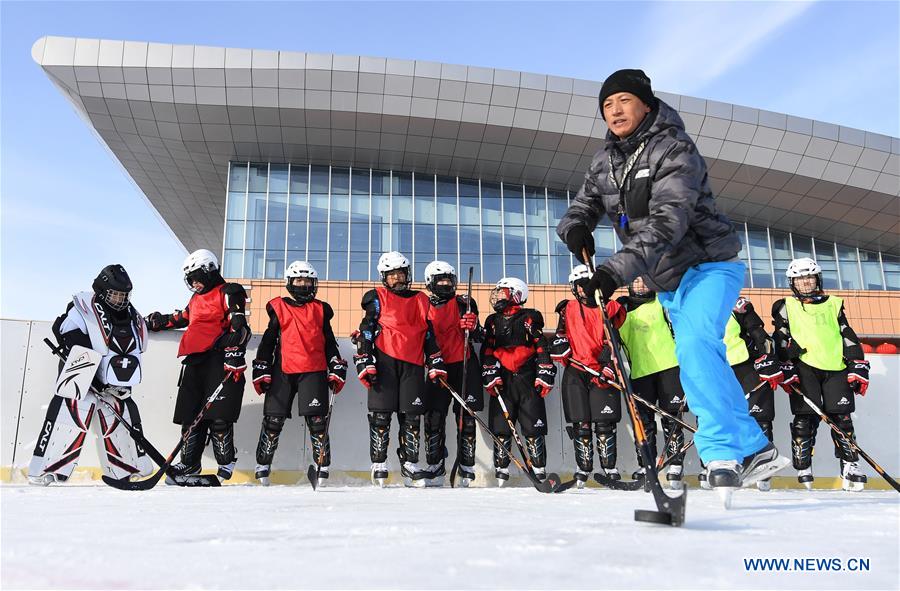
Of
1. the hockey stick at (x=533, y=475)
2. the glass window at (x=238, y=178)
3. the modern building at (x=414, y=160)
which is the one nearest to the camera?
the hockey stick at (x=533, y=475)

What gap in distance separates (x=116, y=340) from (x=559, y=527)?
481 cm

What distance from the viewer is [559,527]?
1.88 metres

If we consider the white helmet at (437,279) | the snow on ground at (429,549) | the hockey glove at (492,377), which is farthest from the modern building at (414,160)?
the snow on ground at (429,549)

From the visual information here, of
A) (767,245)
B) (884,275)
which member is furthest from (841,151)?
(884,275)

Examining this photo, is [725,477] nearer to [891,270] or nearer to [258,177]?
[258,177]

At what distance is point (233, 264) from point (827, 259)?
22205 millimetres

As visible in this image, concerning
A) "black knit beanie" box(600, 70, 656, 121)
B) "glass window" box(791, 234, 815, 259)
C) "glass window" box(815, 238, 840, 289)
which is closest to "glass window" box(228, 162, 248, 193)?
"glass window" box(791, 234, 815, 259)

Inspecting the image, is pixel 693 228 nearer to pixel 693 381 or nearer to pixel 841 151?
pixel 693 381

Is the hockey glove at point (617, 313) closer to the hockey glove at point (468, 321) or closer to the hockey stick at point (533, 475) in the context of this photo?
the hockey glove at point (468, 321)

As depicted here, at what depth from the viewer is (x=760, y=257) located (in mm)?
24938

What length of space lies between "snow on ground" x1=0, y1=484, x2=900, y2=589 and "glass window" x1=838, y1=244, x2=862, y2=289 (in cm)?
2684

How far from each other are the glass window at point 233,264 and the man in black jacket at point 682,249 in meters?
19.6

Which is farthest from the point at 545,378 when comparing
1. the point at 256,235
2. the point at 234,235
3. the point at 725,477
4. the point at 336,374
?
the point at 234,235

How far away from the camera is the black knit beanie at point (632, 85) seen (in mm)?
3121
